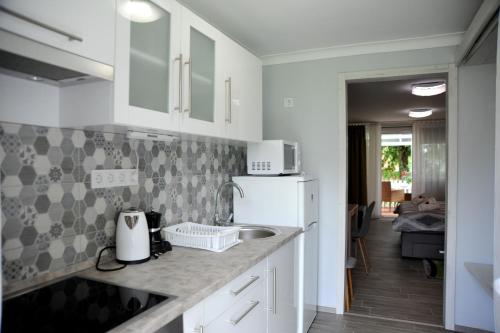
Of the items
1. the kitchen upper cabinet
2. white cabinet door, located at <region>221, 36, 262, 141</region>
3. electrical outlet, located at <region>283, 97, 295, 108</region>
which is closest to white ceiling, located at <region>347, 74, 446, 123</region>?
electrical outlet, located at <region>283, 97, 295, 108</region>

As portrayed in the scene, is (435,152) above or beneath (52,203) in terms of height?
above

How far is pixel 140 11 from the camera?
133 cm

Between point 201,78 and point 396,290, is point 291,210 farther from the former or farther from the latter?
point 396,290

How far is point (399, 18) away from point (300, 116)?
1.13m

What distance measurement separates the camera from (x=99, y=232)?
5.10 feet

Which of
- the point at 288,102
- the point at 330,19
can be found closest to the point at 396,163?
A: the point at 288,102

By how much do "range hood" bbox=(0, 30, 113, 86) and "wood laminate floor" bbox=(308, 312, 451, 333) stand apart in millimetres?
2460

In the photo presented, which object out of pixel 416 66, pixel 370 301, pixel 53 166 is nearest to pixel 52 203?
pixel 53 166

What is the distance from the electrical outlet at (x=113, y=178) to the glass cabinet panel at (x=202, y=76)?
437 millimetres

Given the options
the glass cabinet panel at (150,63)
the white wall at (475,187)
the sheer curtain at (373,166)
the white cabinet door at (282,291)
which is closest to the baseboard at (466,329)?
the white wall at (475,187)

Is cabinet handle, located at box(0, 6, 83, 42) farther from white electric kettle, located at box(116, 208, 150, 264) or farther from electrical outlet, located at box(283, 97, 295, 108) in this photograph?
electrical outlet, located at box(283, 97, 295, 108)

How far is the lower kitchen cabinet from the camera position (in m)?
1.32

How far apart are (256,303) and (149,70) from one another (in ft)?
4.05

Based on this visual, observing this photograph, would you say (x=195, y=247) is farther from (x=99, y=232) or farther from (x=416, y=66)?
(x=416, y=66)
